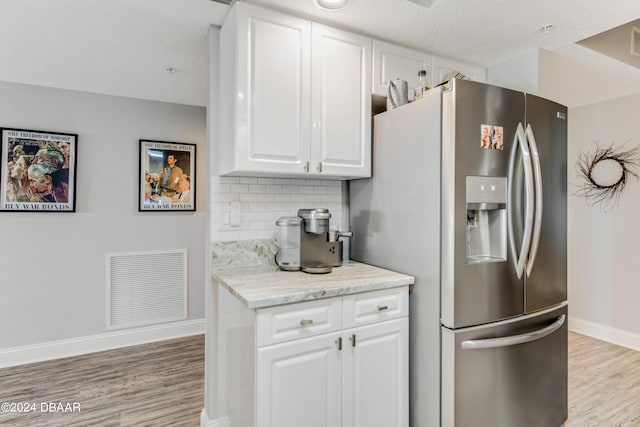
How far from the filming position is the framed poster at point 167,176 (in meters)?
3.41

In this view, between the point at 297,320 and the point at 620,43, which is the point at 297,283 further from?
the point at 620,43

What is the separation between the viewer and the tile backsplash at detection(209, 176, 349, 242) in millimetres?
2055

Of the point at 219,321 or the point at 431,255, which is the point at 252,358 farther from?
the point at 431,255

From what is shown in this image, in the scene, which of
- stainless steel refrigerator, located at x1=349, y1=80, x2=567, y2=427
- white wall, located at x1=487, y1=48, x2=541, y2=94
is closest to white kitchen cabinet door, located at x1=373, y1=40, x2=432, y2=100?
stainless steel refrigerator, located at x1=349, y1=80, x2=567, y2=427

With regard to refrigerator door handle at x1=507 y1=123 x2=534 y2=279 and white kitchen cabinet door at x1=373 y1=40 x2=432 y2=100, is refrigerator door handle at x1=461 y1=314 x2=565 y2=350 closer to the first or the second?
refrigerator door handle at x1=507 y1=123 x2=534 y2=279

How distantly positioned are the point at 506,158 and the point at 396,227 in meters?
0.65

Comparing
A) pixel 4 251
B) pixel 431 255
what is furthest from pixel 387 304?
pixel 4 251

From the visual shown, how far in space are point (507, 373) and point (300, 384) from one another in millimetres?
1053

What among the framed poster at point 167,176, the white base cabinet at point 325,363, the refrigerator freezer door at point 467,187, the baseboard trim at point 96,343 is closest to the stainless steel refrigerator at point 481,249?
the refrigerator freezer door at point 467,187

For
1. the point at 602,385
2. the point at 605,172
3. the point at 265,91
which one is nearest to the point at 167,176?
the point at 265,91

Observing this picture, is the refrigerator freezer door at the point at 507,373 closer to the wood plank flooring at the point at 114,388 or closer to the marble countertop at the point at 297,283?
the marble countertop at the point at 297,283

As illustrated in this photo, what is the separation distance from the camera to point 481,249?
1829 millimetres

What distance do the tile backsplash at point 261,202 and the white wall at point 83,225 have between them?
1.74 metres

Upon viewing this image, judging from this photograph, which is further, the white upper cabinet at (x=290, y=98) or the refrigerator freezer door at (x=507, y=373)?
the white upper cabinet at (x=290, y=98)
